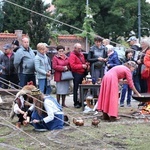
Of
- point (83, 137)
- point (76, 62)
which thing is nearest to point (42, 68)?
point (76, 62)

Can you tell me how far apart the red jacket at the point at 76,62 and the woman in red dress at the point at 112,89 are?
1.69 meters

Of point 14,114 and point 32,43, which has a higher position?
point 32,43

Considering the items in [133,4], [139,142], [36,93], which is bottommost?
[139,142]

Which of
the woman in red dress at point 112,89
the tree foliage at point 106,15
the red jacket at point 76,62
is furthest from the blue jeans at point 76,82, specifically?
the tree foliage at point 106,15

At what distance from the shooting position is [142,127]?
372 inches

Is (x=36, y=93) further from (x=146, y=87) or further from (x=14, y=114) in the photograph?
(x=146, y=87)

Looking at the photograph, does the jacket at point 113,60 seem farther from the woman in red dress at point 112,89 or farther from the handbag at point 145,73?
the woman in red dress at point 112,89

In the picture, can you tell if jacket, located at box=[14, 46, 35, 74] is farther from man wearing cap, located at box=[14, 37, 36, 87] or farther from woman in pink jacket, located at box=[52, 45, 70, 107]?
Answer: woman in pink jacket, located at box=[52, 45, 70, 107]

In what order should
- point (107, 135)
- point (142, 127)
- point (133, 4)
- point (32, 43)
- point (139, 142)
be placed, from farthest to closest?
point (133, 4) → point (32, 43) → point (142, 127) → point (107, 135) → point (139, 142)

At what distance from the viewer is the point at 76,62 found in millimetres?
12234

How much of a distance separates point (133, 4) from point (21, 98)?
35764 millimetres

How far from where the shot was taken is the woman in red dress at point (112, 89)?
10.4 m

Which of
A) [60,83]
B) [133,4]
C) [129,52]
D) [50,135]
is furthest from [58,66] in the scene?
[133,4]

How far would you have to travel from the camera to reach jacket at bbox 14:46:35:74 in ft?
38.0
